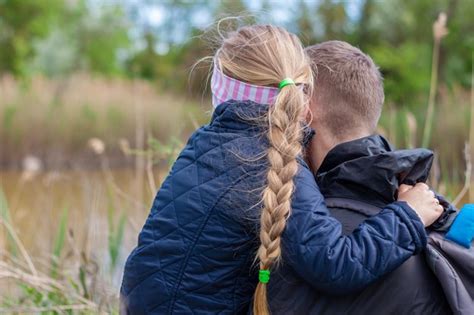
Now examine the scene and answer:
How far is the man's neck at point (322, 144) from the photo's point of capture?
197 cm

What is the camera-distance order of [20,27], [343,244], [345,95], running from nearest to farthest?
A: [343,244]
[345,95]
[20,27]

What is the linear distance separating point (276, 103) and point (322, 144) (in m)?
0.21

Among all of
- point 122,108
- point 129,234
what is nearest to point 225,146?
point 129,234

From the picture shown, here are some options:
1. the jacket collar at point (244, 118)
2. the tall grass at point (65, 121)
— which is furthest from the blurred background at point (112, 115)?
the jacket collar at point (244, 118)

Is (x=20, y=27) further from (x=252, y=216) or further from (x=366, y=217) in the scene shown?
(x=366, y=217)

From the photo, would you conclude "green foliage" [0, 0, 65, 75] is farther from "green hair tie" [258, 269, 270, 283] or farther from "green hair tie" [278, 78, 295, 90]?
"green hair tie" [258, 269, 270, 283]

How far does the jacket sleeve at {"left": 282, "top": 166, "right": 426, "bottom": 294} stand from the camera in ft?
5.58

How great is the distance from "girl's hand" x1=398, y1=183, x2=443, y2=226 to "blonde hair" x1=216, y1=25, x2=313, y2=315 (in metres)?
0.29

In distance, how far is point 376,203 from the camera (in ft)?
6.11

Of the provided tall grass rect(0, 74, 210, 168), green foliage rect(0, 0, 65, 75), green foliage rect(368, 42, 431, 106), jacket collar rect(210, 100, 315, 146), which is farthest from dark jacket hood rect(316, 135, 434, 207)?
green foliage rect(0, 0, 65, 75)

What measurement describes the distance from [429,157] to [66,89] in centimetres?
1237

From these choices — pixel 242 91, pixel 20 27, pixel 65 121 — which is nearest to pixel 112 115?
pixel 65 121

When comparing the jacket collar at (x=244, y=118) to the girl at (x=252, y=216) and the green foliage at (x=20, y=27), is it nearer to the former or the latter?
the girl at (x=252, y=216)

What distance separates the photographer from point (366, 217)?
5.95ft
